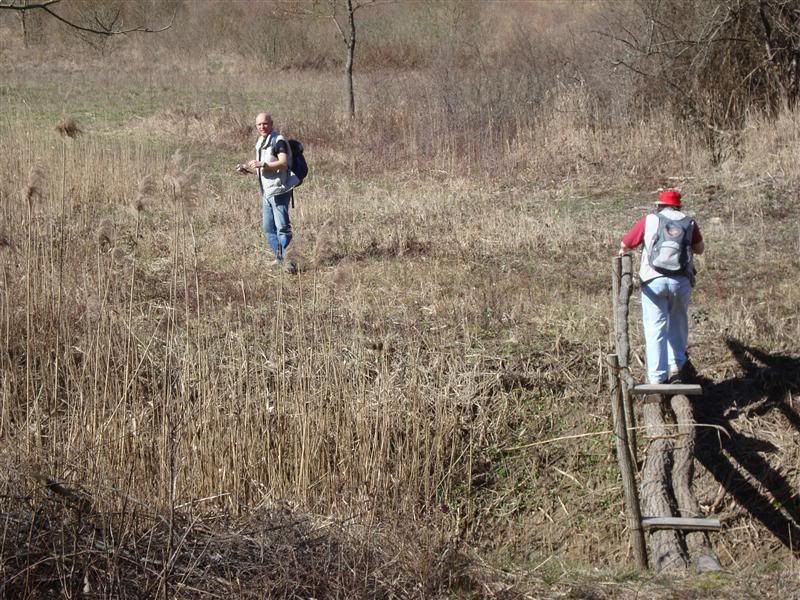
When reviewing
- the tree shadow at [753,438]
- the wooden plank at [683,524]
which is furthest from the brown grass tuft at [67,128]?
the tree shadow at [753,438]

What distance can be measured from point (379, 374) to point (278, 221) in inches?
110

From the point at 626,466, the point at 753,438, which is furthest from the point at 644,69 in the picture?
the point at 626,466

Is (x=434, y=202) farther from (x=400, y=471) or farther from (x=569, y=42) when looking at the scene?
(x=569, y=42)

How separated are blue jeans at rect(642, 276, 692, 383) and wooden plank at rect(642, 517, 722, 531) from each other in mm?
1406

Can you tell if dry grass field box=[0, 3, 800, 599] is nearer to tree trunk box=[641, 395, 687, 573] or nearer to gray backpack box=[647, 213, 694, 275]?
tree trunk box=[641, 395, 687, 573]

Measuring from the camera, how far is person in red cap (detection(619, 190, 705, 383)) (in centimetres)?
654

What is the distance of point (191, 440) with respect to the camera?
19.5ft

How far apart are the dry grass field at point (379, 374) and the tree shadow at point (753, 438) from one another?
0.02 metres

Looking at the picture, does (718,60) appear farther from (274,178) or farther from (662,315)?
(662,315)

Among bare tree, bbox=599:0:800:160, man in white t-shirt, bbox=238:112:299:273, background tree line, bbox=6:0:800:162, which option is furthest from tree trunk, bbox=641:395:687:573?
bare tree, bbox=599:0:800:160

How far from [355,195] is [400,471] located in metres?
7.16

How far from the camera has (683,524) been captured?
558cm

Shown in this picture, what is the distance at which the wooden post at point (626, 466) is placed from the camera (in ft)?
18.2

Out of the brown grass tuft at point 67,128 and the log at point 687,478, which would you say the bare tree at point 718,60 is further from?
the brown grass tuft at point 67,128
